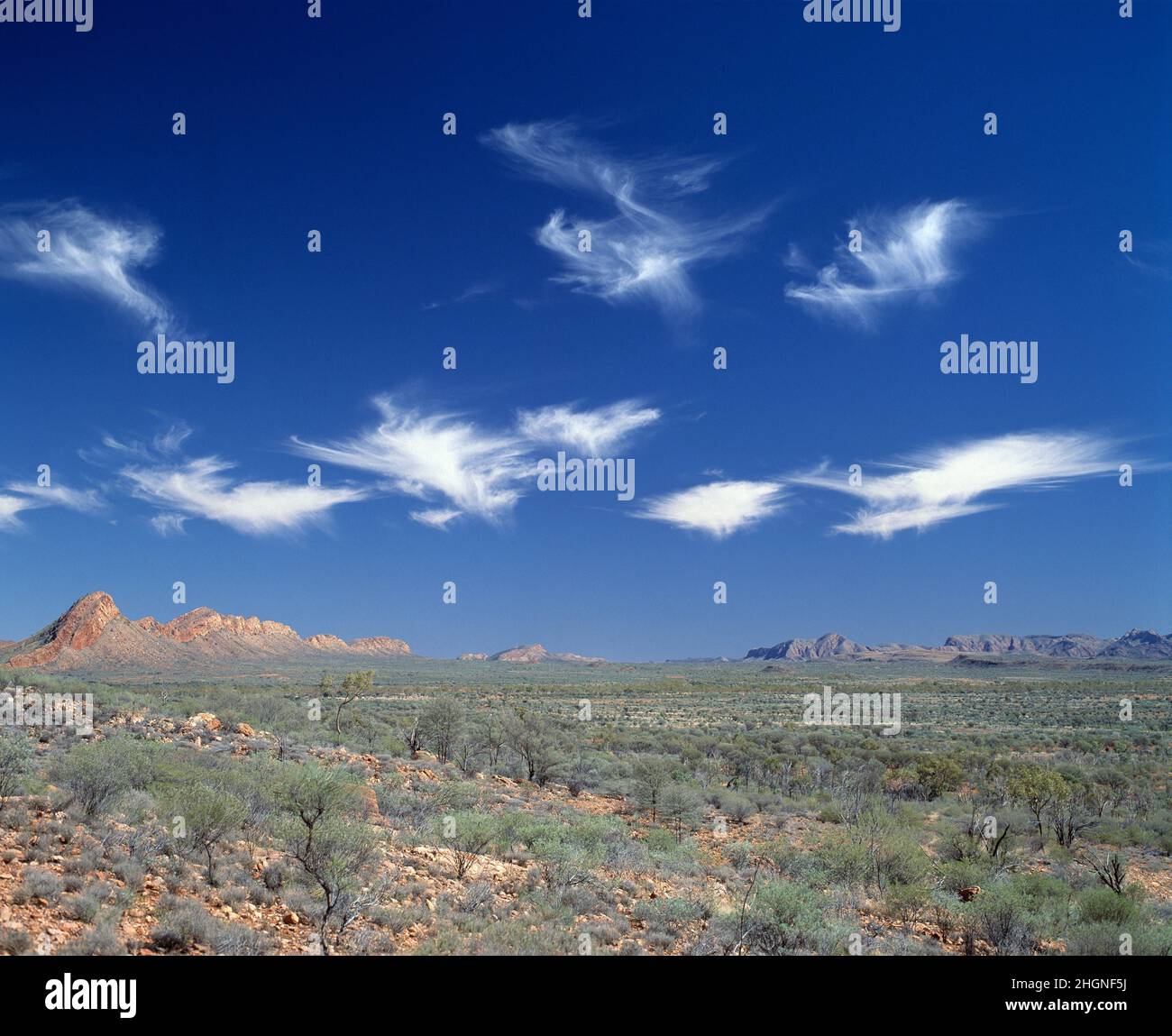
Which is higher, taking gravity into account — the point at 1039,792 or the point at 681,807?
the point at 1039,792

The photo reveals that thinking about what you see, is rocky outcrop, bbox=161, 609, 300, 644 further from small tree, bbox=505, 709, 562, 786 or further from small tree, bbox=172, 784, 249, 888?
small tree, bbox=172, 784, 249, 888

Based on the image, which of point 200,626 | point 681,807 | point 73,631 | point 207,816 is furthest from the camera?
point 200,626

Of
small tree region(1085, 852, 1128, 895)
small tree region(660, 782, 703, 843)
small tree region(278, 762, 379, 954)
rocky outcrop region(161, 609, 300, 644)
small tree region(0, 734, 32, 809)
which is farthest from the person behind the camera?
rocky outcrop region(161, 609, 300, 644)

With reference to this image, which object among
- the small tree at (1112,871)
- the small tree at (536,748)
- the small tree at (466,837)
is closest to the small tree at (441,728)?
the small tree at (536,748)

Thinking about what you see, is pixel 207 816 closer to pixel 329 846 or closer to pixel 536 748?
pixel 329 846

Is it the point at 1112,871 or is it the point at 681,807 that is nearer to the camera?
the point at 1112,871

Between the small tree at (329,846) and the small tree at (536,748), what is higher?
the small tree at (329,846)

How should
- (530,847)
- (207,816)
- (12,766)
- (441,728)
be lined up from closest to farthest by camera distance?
(207,816) → (12,766) → (530,847) → (441,728)

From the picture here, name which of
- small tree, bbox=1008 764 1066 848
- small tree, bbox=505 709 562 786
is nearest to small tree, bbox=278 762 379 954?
small tree, bbox=505 709 562 786

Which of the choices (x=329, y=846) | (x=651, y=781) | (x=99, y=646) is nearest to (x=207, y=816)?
(x=329, y=846)

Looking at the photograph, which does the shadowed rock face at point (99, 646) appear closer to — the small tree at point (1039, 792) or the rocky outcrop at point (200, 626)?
the rocky outcrop at point (200, 626)

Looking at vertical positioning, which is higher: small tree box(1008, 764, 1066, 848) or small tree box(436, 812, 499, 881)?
small tree box(436, 812, 499, 881)
